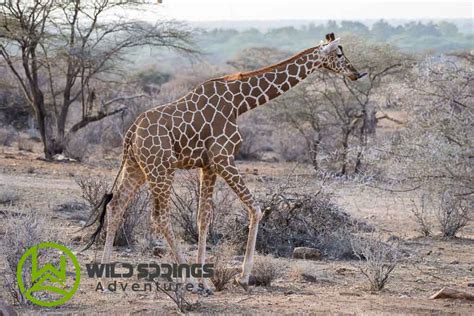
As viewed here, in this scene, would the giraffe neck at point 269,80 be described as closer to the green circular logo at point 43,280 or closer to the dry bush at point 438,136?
the dry bush at point 438,136

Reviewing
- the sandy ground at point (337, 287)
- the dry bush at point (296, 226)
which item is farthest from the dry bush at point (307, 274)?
the dry bush at point (296, 226)

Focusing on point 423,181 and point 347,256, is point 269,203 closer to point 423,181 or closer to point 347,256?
point 347,256

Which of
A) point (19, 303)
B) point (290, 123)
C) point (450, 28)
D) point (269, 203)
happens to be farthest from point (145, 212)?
point (450, 28)

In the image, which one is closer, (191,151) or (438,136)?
(191,151)

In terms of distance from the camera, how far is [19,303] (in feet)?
25.3

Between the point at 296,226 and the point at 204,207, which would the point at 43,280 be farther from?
the point at 296,226

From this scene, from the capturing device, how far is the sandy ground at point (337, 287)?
7742 millimetres

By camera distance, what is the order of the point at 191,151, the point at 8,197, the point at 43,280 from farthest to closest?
the point at 8,197 → the point at 191,151 → the point at 43,280

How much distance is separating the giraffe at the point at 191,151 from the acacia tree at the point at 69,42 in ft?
42.6

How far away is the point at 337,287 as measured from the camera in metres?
9.16

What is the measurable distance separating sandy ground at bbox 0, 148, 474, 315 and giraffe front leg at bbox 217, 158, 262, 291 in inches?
8.4

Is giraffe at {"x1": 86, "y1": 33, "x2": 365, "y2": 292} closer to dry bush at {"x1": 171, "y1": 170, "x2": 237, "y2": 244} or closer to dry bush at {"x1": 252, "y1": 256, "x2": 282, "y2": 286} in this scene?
dry bush at {"x1": 252, "y1": 256, "x2": 282, "y2": 286}

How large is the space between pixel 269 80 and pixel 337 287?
2.17m

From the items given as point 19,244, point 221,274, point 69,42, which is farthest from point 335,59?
point 69,42
